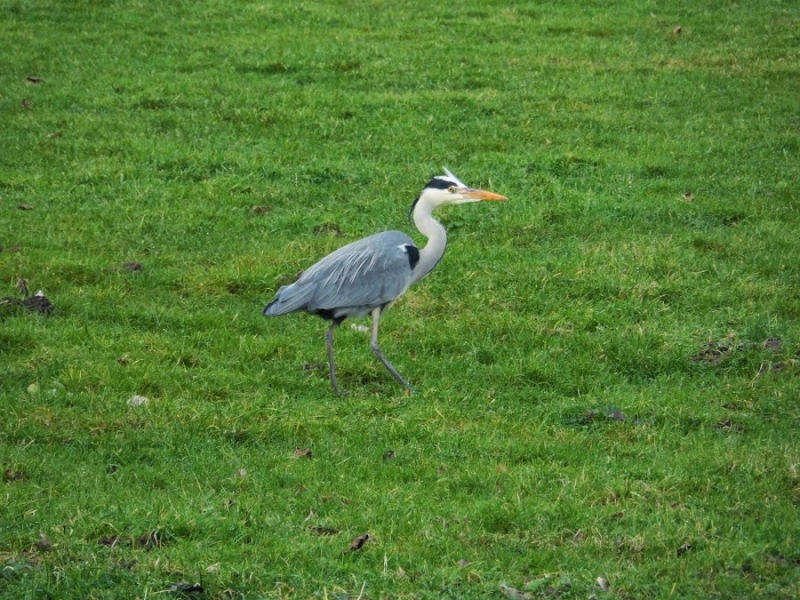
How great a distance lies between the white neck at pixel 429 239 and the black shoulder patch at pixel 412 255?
49mm

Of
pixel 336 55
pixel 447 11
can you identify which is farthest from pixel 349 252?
pixel 447 11

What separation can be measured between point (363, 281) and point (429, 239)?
90 cm

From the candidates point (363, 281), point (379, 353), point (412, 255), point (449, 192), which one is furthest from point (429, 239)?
point (379, 353)

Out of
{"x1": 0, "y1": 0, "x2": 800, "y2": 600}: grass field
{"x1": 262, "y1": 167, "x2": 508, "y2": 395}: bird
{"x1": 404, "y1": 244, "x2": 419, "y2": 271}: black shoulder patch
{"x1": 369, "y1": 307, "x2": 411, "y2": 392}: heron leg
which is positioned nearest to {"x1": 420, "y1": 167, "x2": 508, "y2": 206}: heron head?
{"x1": 262, "y1": 167, "x2": 508, "y2": 395}: bird

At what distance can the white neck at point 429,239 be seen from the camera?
9.56 m

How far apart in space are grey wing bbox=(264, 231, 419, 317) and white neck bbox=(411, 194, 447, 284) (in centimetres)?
13

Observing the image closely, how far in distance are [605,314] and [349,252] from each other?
7.54ft

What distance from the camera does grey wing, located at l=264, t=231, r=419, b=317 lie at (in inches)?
352

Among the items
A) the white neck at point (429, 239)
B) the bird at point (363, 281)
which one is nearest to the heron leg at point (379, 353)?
the bird at point (363, 281)

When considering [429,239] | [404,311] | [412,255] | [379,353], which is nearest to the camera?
[379,353]

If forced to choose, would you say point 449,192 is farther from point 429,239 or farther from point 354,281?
point 354,281

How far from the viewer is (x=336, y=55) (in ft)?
55.5

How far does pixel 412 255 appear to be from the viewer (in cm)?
943

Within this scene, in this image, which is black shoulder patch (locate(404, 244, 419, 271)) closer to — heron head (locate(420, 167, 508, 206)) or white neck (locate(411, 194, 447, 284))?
white neck (locate(411, 194, 447, 284))
